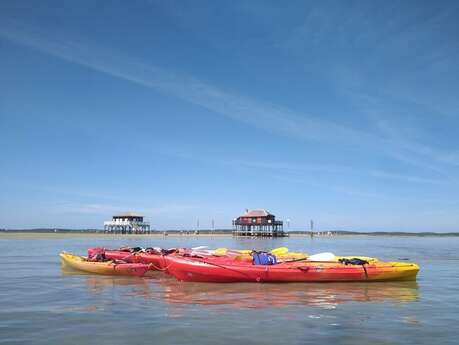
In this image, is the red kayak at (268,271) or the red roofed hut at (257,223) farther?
the red roofed hut at (257,223)

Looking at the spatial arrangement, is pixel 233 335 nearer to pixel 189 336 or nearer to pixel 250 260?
pixel 189 336

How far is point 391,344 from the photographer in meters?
9.26

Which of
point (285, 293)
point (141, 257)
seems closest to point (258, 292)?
point (285, 293)

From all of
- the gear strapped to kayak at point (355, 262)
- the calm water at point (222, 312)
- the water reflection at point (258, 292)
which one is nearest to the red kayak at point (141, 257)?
the water reflection at point (258, 292)

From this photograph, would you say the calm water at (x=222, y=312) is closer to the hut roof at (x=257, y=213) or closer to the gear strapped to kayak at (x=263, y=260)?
the gear strapped to kayak at (x=263, y=260)

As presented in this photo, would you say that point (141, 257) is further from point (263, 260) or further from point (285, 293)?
point (285, 293)

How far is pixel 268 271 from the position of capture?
18.1m

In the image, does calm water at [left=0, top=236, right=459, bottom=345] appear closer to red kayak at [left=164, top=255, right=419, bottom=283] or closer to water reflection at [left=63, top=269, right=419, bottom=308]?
water reflection at [left=63, top=269, right=419, bottom=308]

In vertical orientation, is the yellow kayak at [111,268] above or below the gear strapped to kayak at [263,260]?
below

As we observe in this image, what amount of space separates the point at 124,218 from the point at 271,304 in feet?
288

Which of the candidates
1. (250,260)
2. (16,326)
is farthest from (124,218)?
(16,326)

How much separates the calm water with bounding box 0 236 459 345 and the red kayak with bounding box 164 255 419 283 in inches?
14.6

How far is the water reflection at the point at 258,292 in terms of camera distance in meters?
14.1

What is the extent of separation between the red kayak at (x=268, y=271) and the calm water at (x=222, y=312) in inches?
14.6
